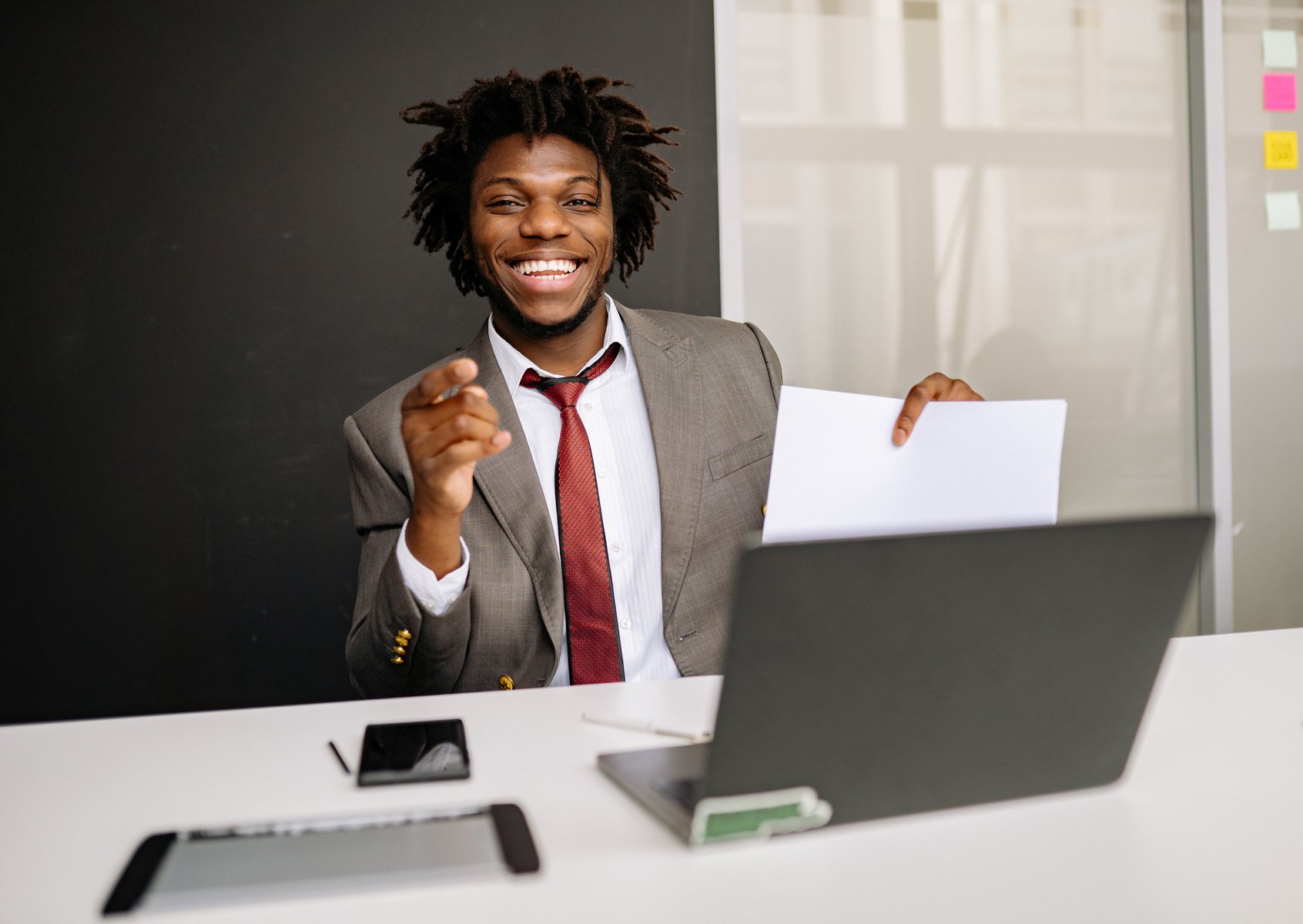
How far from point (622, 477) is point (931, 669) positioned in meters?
1.11

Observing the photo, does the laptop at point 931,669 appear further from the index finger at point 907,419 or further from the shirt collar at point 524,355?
the shirt collar at point 524,355

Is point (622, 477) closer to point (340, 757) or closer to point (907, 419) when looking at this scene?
point (907, 419)

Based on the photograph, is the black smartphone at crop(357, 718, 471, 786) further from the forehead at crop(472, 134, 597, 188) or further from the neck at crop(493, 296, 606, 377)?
the forehead at crop(472, 134, 597, 188)

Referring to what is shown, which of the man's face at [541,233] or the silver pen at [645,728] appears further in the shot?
the man's face at [541,233]

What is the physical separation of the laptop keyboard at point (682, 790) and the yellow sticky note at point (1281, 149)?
2993 millimetres

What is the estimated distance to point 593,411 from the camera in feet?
5.98

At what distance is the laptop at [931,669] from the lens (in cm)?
66

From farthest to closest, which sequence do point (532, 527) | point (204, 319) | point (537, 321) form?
point (204, 319) < point (537, 321) < point (532, 527)

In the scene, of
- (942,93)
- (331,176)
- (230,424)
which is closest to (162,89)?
(331,176)

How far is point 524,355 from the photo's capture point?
1.95m

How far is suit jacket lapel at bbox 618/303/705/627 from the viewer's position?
171cm

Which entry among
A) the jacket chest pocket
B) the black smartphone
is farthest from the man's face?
the black smartphone

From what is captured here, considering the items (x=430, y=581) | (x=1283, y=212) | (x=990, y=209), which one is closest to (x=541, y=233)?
(x=430, y=581)

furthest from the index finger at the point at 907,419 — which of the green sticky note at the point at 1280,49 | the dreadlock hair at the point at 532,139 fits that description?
the green sticky note at the point at 1280,49
